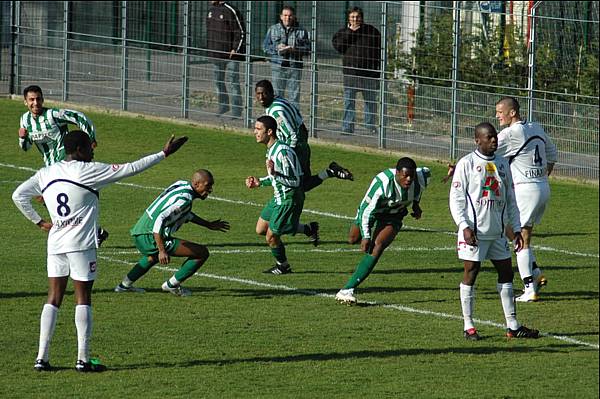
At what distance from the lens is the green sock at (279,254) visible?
622 inches

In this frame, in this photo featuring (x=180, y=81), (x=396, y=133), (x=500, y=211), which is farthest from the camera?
(x=180, y=81)

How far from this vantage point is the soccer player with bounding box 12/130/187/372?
11.0 meters

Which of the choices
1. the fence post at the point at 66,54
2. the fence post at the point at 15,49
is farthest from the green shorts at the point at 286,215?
the fence post at the point at 15,49

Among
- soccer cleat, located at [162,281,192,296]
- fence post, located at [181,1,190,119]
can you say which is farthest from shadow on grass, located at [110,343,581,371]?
fence post, located at [181,1,190,119]

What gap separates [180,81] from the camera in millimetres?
28219

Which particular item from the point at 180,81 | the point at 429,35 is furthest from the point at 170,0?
the point at 429,35

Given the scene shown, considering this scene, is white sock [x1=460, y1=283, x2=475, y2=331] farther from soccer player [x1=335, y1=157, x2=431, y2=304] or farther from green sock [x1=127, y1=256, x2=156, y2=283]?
green sock [x1=127, y1=256, x2=156, y2=283]

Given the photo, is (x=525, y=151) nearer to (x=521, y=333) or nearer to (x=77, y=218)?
(x=521, y=333)

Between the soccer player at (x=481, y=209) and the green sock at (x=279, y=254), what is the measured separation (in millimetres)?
3526

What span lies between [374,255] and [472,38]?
12.7m

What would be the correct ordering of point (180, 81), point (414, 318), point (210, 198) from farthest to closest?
point (180, 81) → point (210, 198) → point (414, 318)

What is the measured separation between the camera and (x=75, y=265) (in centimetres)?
1112

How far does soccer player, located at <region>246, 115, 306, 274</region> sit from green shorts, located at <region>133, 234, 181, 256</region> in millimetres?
1487

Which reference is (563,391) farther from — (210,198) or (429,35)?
(429,35)
